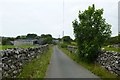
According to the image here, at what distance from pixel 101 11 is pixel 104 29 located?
158 cm

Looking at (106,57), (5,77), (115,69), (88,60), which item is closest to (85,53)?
(88,60)

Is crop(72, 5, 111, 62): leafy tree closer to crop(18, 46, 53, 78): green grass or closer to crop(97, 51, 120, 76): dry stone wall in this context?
crop(97, 51, 120, 76): dry stone wall

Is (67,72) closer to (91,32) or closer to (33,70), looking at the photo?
(33,70)

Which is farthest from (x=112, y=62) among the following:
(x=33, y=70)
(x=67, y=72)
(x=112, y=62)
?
(x=33, y=70)

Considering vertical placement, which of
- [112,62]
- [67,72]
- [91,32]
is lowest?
[67,72]

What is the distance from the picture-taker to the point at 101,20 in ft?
78.2

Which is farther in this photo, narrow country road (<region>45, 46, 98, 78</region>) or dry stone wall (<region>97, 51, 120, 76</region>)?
dry stone wall (<region>97, 51, 120, 76</region>)

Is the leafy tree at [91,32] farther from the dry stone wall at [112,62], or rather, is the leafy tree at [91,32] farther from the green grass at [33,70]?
the green grass at [33,70]

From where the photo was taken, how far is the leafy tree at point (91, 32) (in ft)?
76.0

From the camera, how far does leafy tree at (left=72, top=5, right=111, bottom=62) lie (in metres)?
23.2

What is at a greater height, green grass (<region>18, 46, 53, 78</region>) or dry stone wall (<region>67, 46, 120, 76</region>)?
dry stone wall (<region>67, 46, 120, 76</region>)

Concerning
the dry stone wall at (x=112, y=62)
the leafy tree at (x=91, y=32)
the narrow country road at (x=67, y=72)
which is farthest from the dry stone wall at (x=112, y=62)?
the leafy tree at (x=91, y=32)

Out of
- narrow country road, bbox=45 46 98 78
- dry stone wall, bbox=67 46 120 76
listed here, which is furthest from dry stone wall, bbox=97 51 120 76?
narrow country road, bbox=45 46 98 78

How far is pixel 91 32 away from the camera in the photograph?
24281 millimetres
